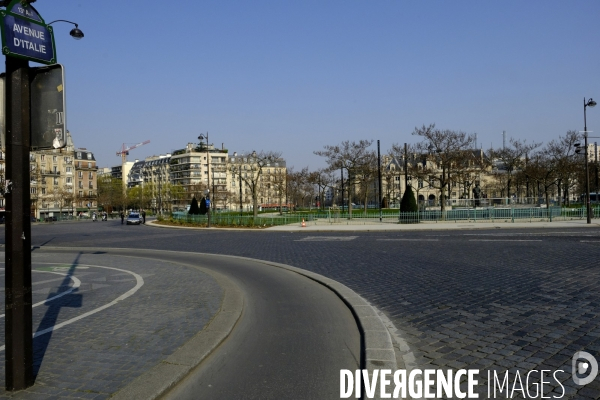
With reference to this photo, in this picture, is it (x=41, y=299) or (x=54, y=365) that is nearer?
(x=54, y=365)

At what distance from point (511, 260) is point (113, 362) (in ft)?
37.2

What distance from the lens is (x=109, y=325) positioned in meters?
6.77

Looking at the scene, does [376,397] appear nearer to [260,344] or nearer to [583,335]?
[260,344]

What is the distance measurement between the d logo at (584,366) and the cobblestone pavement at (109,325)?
13.9 ft

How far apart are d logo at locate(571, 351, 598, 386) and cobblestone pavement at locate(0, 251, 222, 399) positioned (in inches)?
166

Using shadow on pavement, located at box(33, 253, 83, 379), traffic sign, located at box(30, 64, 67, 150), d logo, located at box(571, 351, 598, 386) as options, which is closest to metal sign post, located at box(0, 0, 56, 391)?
traffic sign, located at box(30, 64, 67, 150)

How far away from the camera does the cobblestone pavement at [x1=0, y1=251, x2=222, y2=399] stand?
4664 mm

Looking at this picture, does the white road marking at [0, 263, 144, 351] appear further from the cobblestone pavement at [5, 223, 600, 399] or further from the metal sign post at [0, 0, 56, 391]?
the cobblestone pavement at [5, 223, 600, 399]

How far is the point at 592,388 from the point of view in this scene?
4281mm

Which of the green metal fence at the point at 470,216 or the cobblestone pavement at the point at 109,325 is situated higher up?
the green metal fence at the point at 470,216

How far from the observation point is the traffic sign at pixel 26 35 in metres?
4.17

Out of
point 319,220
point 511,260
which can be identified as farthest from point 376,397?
point 319,220

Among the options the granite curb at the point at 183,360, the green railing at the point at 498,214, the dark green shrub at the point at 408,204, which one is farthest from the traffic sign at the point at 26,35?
the dark green shrub at the point at 408,204

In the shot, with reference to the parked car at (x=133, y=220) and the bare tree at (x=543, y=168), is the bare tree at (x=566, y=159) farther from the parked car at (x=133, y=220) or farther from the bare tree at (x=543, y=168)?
the parked car at (x=133, y=220)
